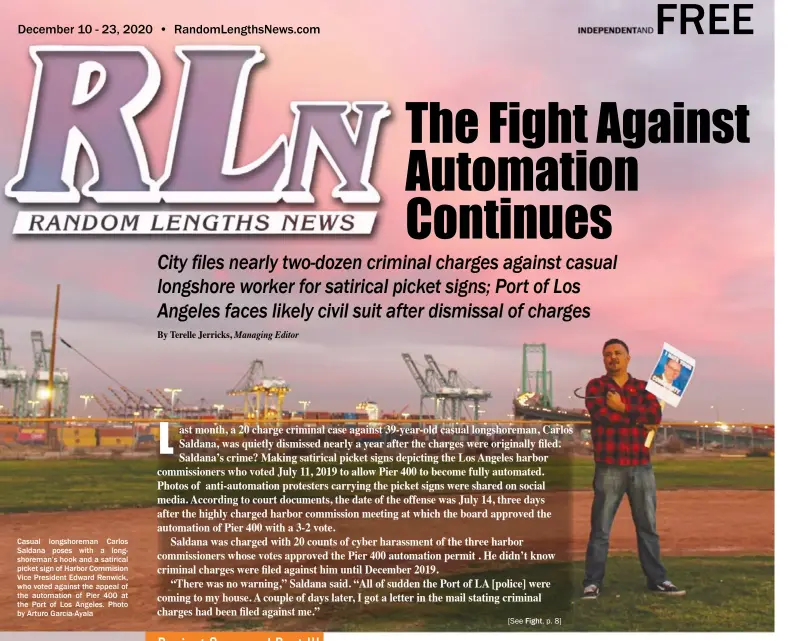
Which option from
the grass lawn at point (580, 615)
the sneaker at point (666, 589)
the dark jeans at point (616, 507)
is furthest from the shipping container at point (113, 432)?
the sneaker at point (666, 589)

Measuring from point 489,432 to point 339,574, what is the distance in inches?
121

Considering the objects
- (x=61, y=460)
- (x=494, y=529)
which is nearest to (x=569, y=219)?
(x=494, y=529)

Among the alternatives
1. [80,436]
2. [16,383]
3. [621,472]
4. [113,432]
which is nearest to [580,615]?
[621,472]

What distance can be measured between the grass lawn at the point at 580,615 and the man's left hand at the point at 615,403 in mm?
2566

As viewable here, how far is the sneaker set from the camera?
11047 millimetres

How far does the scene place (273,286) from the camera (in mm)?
12055

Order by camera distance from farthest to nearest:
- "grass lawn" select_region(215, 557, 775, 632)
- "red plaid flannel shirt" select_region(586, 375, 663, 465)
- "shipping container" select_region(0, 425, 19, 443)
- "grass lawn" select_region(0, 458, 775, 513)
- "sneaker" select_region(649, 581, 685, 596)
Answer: "shipping container" select_region(0, 425, 19, 443), "grass lawn" select_region(0, 458, 775, 513), "sneaker" select_region(649, 581, 685, 596), "red plaid flannel shirt" select_region(586, 375, 663, 465), "grass lawn" select_region(215, 557, 775, 632)

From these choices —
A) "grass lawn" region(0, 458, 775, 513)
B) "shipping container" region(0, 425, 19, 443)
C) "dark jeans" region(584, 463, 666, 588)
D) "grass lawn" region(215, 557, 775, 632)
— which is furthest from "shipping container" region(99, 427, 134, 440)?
"dark jeans" region(584, 463, 666, 588)

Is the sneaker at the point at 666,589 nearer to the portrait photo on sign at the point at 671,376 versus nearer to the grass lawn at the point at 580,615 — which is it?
the grass lawn at the point at 580,615

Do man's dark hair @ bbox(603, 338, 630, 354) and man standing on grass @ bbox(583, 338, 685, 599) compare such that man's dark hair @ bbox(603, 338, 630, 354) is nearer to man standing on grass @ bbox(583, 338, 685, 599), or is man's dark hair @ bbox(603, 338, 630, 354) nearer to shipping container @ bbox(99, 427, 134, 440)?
man standing on grass @ bbox(583, 338, 685, 599)

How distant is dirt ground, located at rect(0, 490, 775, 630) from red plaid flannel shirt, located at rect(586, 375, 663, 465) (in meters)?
2.33

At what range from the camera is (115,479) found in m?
31.3

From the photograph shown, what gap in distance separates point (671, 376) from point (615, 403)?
0.99 m

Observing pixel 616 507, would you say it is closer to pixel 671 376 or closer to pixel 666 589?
pixel 666 589
